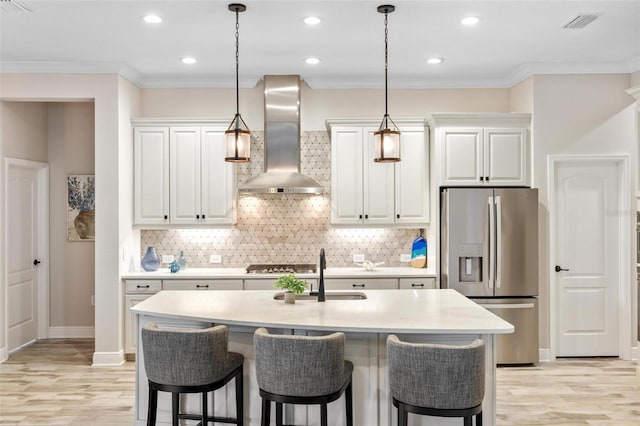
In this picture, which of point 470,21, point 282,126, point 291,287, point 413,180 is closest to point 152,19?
point 282,126

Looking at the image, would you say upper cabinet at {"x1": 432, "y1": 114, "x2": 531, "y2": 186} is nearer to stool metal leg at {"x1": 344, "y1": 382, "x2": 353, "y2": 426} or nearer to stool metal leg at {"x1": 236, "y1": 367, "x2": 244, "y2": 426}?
stool metal leg at {"x1": 344, "y1": 382, "x2": 353, "y2": 426}

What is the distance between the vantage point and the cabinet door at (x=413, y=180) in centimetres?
553

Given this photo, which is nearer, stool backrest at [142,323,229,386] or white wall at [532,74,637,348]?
stool backrest at [142,323,229,386]

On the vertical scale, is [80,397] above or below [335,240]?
below

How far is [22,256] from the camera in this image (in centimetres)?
573

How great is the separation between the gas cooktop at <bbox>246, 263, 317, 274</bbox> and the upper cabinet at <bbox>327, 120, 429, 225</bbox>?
577 millimetres

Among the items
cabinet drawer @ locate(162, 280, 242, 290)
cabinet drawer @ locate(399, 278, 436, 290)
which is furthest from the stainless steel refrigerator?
Result: cabinet drawer @ locate(162, 280, 242, 290)

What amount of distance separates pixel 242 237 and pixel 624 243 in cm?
395

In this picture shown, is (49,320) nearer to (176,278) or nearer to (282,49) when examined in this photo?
(176,278)

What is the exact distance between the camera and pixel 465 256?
202 inches

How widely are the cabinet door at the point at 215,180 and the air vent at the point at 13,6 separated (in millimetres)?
2093

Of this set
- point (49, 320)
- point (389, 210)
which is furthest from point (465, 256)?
point (49, 320)

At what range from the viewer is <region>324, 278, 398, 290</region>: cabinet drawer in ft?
17.3

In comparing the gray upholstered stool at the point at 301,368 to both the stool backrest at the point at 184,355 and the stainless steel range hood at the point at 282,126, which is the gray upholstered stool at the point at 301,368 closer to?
the stool backrest at the point at 184,355
